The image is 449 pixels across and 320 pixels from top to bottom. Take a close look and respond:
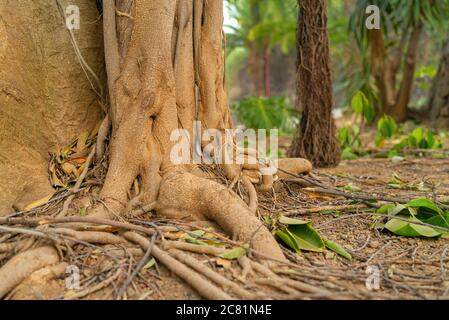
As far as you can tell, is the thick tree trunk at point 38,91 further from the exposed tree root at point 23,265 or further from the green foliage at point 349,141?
the green foliage at point 349,141

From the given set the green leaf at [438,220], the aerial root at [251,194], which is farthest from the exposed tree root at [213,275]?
the green leaf at [438,220]

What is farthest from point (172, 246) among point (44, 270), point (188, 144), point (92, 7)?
point (92, 7)

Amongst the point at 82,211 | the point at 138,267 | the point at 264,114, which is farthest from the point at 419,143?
Answer: the point at 138,267

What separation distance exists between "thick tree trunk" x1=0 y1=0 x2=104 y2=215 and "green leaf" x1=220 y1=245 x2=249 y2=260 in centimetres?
132

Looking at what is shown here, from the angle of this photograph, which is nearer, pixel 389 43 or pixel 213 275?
pixel 213 275

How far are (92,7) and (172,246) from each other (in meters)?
1.95

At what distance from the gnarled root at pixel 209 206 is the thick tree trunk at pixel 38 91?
0.79 m

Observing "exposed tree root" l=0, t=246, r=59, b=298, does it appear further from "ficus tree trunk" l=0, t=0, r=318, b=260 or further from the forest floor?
"ficus tree trunk" l=0, t=0, r=318, b=260

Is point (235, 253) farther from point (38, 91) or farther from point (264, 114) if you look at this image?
point (264, 114)

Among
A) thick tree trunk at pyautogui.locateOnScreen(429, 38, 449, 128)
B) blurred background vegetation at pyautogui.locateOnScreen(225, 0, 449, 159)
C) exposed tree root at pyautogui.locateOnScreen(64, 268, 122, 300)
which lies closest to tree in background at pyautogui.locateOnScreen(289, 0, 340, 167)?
blurred background vegetation at pyautogui.locateOnScreen(225, 0, 449, 159)

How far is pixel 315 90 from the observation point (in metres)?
5.70

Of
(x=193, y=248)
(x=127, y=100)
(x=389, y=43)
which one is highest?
(x=389, y=43)

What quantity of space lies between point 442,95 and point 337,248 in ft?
24.9

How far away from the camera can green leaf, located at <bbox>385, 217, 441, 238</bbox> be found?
3.27m
